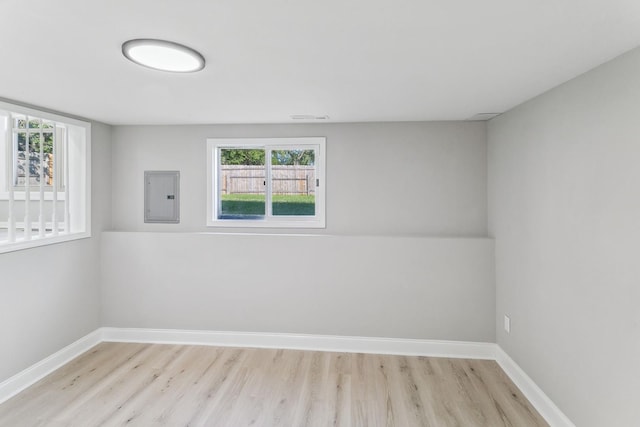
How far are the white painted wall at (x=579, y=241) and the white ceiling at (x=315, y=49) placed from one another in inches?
→ 9.2

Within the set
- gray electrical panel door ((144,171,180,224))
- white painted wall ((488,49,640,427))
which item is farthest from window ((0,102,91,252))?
white painted wall ((488,49,640,427))

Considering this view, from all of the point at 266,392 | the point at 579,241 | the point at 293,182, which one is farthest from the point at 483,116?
the point at 266,392

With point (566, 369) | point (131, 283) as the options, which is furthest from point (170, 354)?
point (566, 369)

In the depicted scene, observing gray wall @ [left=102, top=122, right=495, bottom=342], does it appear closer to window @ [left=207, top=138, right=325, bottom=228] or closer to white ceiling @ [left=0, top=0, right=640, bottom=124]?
window @ [left=207, top=138, right=325, bottom=228]

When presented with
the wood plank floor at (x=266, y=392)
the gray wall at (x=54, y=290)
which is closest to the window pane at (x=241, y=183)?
the gray wall at (x=54, y=290)

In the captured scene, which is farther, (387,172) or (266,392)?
(387,172)

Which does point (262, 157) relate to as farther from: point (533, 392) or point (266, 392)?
point (533, 392)

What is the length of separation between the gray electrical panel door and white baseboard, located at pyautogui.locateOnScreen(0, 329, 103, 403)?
1.33 meters

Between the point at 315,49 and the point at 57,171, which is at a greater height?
the point at 315,49

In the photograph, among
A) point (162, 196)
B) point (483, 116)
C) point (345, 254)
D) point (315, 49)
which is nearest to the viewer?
point (315, 49)

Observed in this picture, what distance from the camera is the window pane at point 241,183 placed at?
3.90m

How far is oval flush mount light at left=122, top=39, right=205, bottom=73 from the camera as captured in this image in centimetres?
167

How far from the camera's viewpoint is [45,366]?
3.02m

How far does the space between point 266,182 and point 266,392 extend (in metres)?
2.03
